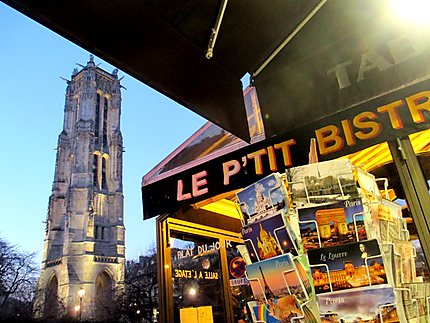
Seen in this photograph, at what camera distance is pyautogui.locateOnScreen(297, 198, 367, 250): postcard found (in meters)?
1.16

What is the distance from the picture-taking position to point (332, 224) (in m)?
1.19

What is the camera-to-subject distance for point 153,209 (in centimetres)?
291

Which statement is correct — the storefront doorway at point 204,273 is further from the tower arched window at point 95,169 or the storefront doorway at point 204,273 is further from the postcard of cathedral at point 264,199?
the tower arched window at point 95,169

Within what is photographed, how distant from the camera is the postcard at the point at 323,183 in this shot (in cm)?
123

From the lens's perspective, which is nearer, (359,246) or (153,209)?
(359,246)

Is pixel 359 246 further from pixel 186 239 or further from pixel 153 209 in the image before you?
pixel 186 239

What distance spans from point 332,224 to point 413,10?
1324 mm

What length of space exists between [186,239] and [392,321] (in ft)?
10.3

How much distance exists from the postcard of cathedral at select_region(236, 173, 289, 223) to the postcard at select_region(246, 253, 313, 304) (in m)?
0.19

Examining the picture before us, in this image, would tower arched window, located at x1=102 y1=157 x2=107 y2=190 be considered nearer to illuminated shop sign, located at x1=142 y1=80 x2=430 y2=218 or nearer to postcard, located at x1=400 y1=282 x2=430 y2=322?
illuminated shop sign, located at x1=142 y1=80 x2=430 y2=218

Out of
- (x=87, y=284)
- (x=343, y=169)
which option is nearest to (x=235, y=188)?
(x=343, y=169)

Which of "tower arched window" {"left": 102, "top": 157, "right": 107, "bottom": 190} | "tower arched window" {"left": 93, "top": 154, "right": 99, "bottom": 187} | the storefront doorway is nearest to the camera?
the storefront doorway

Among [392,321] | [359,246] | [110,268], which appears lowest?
[392,321]

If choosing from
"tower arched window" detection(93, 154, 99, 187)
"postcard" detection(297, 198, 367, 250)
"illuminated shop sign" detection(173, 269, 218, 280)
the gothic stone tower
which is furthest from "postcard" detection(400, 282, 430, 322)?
"tower arched window" detection(93, 154, 99, 187)
